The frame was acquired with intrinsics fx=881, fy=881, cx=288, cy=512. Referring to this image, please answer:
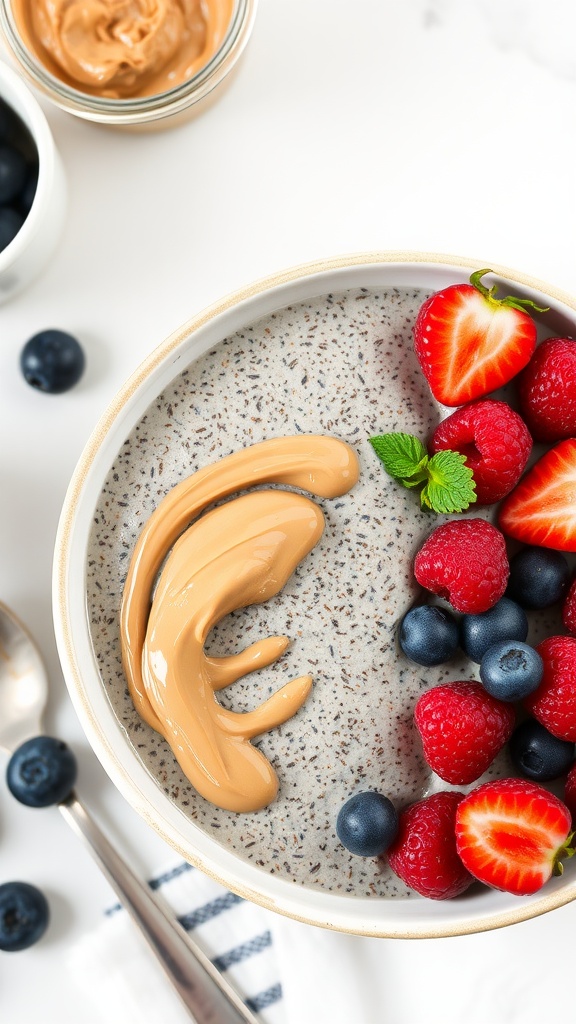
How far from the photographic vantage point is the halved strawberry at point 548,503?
1034 mm

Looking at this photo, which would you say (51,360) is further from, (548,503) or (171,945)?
(171,945)

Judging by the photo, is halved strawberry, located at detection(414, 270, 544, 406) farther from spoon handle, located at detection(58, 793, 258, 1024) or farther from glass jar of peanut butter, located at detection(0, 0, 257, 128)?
spoon handle, located at detection(58, 793, 258, 1024)

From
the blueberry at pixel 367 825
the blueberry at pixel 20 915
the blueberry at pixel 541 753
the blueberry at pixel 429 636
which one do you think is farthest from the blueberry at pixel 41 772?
the blueberry at pixel 541 753

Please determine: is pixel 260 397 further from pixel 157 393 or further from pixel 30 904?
pixel 30 904

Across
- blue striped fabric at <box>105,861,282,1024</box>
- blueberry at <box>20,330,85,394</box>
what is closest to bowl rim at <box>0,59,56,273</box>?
blueberry at <box>20,330,85,394</box>

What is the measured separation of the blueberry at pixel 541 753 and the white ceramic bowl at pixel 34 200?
0.86 meters

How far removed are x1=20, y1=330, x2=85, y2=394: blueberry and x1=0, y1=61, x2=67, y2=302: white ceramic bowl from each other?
8 centimetres

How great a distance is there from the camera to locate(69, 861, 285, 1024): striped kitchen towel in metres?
1.22

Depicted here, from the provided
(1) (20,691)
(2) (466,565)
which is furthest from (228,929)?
(2) (466,565)

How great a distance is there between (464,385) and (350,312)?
0.56 feet

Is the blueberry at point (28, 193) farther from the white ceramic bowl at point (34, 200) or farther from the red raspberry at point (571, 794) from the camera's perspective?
the red raspberry at point (571, 794)

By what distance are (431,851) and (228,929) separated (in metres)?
0.38

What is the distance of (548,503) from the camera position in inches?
41.2

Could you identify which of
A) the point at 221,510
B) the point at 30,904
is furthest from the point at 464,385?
the point at 30,904
